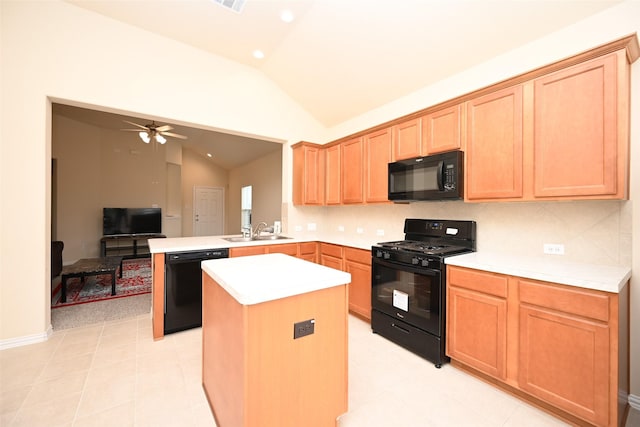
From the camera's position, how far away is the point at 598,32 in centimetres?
192

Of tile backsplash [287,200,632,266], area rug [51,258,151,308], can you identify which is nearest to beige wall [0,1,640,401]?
tile backsplash [287,200,632,266]

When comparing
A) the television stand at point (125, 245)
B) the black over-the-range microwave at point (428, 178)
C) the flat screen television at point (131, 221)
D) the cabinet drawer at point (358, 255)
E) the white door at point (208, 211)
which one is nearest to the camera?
the black over-the-range microwave at point (428, 178)

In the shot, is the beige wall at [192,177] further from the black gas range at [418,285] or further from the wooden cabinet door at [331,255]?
the black gas range at [418,285]

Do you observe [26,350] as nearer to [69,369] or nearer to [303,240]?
[69,369]

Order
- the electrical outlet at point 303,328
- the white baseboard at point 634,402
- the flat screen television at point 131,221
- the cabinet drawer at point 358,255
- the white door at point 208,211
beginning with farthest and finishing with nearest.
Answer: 1. the white door at point 208,211
2. the flat screen television at point 131,221
3. the cabinet drawer at point 358,255
4. the white baseboard at point 634,402
5. the electrical outlet at point 303,328

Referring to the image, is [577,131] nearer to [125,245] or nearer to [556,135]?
[556,135]

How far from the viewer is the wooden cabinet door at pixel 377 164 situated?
10.3 feet

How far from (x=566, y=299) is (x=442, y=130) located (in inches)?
64.7

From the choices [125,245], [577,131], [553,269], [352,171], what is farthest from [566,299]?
[125,245]

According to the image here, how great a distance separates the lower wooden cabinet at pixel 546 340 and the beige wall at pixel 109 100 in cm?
61

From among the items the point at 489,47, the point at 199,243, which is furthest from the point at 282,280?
the point at 489,47

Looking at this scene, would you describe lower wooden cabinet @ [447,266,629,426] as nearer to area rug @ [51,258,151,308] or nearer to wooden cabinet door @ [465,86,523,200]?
wooden cabinet door @ [465,86,523,200]

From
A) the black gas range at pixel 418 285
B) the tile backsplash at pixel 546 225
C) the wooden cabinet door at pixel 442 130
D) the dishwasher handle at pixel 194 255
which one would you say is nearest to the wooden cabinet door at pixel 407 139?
the wooden cabinet door at pixel 442 130

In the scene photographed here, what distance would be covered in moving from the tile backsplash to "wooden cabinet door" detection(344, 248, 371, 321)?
0.20 meters
